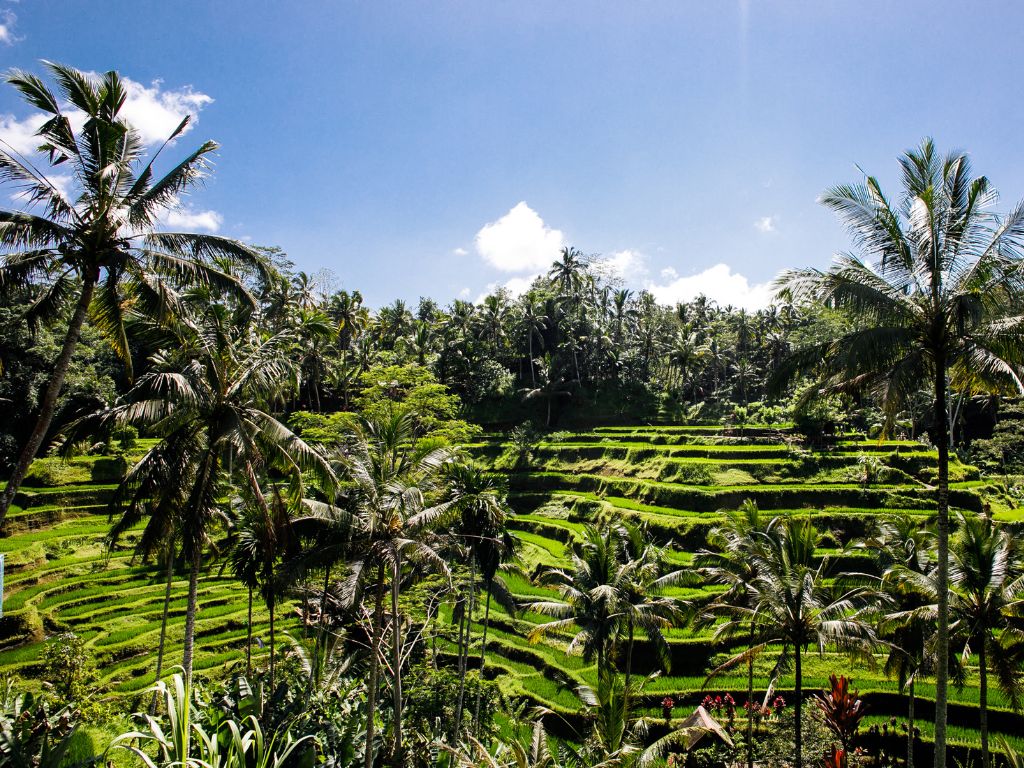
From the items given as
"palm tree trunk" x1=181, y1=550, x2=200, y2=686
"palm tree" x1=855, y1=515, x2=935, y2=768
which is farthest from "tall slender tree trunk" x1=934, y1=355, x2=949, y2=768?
"palm tree trunk" x1=181, y1=550, x2=200, y2=686

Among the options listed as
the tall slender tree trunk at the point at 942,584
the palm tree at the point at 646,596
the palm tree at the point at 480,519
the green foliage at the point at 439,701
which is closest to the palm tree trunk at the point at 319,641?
the green foliage at the point at 439,701

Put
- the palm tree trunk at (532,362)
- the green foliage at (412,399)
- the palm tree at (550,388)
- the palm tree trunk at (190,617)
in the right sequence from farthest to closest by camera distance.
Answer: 1. the palm tree trunk at (532,362)
2. the palm tree at (550,388)
3. the green foliage at (412,399)
4. the palm tree trunk at (190,617)

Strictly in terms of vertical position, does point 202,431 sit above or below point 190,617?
above

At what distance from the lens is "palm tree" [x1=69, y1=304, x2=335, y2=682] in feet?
36.7

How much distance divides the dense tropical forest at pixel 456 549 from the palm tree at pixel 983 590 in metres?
0.07

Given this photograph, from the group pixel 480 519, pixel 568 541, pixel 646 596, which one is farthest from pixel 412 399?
pixel 646 596

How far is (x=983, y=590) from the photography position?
1364cm

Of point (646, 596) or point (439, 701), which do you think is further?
point (646, 596)

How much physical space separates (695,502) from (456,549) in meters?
→ 18.0

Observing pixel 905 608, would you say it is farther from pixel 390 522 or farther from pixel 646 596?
pixel 390 522

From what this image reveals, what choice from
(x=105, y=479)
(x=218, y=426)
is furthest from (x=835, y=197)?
(x=105, y=479)

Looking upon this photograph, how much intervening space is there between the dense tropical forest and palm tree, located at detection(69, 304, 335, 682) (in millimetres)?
73

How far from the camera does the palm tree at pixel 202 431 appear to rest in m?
11.2

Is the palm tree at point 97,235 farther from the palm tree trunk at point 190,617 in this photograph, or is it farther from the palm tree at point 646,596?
the palm tree at point 646,596
